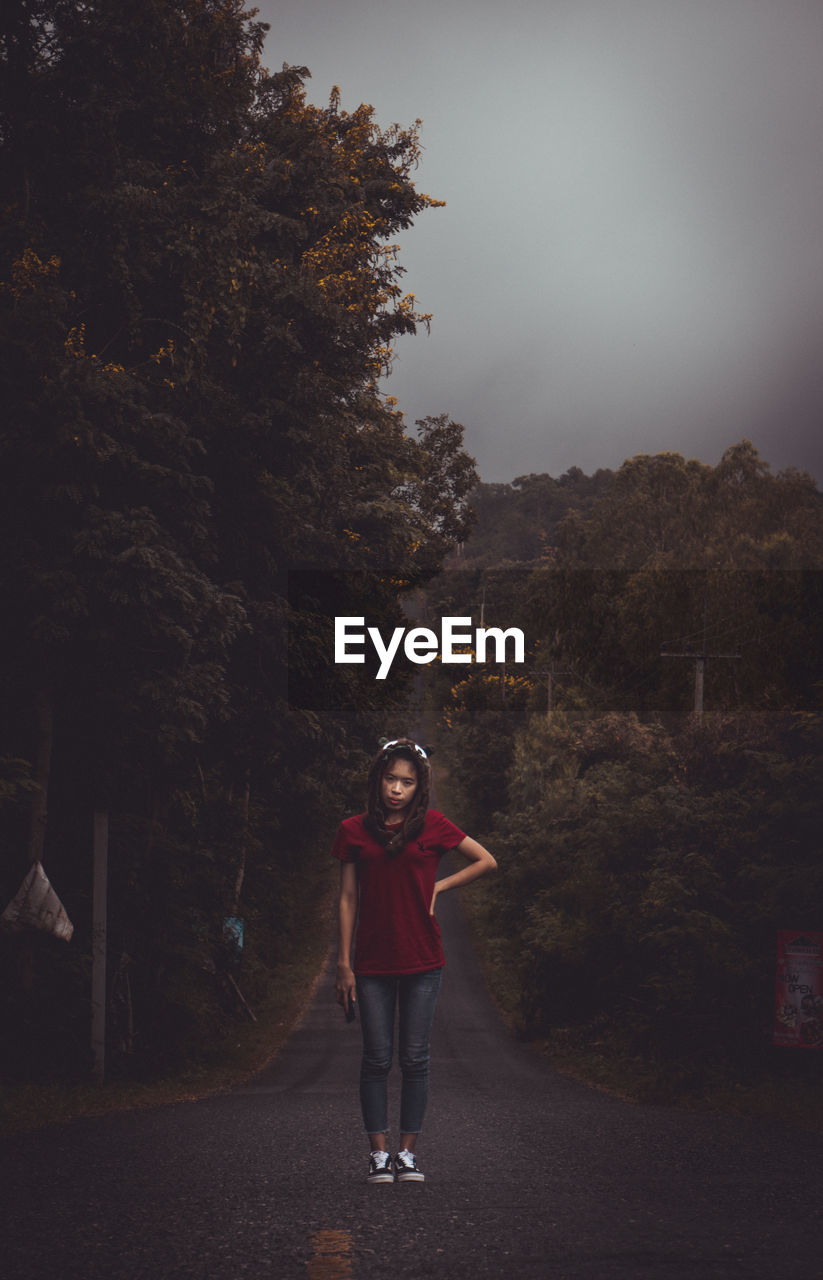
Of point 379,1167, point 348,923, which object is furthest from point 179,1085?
point 348,923

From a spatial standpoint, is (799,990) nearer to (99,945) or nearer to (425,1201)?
(99,945)

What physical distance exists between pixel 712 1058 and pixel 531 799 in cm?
2516

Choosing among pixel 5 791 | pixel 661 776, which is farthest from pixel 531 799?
pixel 5 791

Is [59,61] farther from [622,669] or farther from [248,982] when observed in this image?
[622,669]

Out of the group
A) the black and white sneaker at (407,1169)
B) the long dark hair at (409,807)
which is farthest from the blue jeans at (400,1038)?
the long dark hair at (409,807)

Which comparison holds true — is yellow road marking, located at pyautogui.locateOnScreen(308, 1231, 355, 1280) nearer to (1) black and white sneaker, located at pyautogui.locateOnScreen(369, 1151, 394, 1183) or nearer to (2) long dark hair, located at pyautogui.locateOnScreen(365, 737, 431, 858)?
(1) black and white sneaker, located at pyautogui.locateOnScreen(369, 1151, 394, 1183)

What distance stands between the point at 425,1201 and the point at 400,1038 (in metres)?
0.74

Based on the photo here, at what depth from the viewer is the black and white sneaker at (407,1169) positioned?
580 cm

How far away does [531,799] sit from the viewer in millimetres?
41344

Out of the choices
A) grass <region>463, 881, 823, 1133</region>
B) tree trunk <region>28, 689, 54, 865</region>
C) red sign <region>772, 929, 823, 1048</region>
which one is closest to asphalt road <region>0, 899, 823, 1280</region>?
grass <region>463, 881, 823, 1133</region>

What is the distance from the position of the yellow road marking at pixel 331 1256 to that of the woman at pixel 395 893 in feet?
2.80

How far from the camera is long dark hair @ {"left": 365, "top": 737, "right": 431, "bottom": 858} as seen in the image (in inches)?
215

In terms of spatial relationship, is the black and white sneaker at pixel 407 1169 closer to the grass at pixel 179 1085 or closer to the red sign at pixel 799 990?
the grass at pixel 179 1085

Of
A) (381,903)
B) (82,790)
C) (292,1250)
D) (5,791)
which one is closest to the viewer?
(292,1250)
